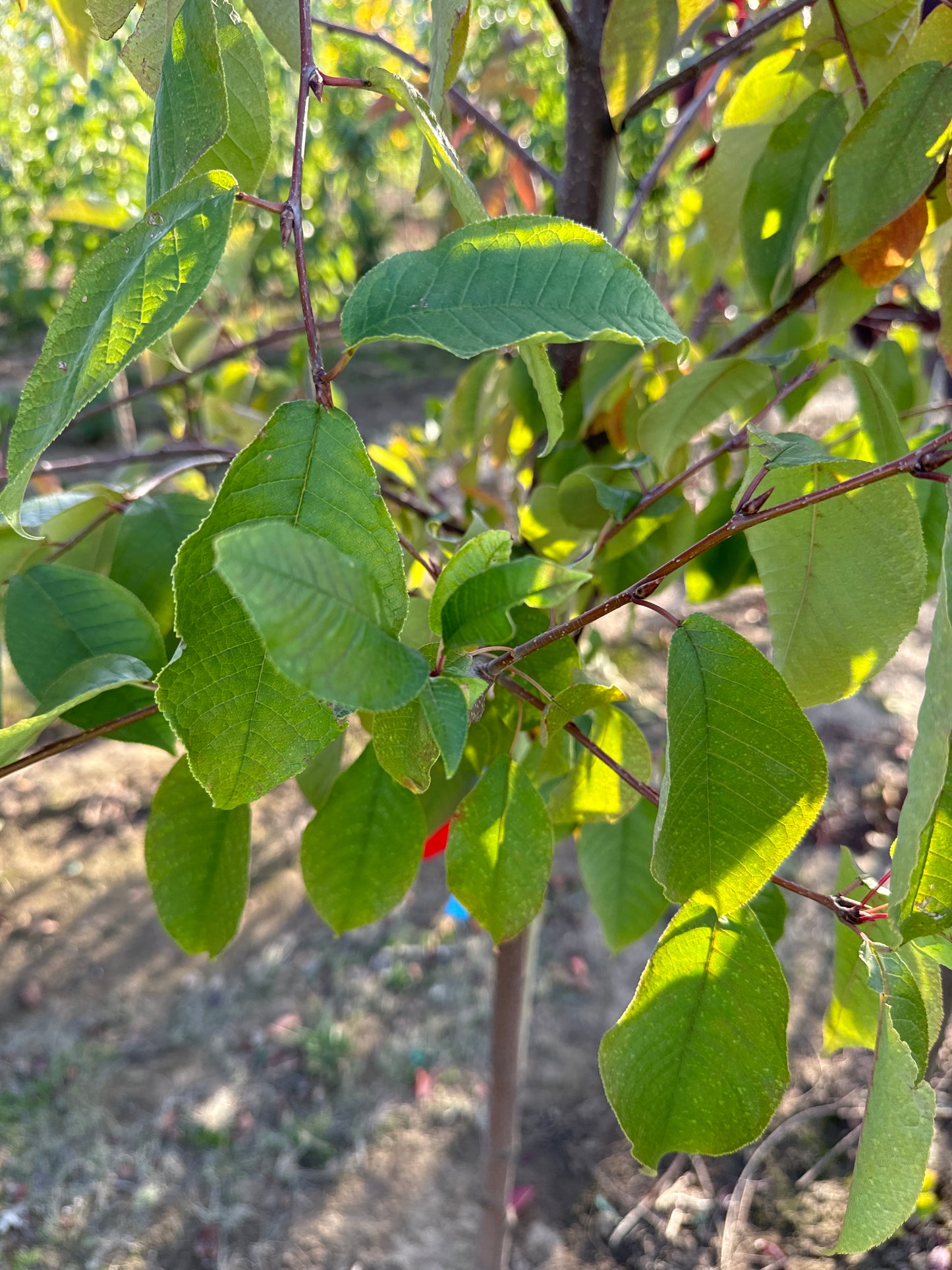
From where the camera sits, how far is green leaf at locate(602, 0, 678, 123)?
0.64 meters

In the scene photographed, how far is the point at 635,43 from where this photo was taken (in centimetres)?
66

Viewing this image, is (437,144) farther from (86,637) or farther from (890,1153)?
(890,1153)

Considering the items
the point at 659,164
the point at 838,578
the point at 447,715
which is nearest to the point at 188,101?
the point at 447,715

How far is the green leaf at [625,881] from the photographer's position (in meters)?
0.71

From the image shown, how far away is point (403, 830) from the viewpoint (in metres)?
0.56

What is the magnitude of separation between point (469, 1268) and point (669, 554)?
4.00 feet

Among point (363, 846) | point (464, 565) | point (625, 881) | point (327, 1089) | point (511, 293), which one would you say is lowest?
point (327, 1089)

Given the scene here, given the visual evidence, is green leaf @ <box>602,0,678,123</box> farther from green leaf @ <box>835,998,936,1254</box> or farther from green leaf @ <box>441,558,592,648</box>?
green leaf @ <box>835,998,936,1254</box>

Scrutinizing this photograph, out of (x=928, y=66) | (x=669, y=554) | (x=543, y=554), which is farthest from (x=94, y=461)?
(x=928, y=66)

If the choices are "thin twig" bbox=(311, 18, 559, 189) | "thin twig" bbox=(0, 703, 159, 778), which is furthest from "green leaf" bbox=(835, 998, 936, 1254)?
"thin twig" bbox=(311, 18, 559, 189)

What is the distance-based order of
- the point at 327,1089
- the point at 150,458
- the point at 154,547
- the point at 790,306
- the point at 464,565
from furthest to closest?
the point at 327,1089
the point at 150,458
the point at 790,306
the point at 154,547
the point at 464,565

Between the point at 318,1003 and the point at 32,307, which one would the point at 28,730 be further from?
the point at 32,307

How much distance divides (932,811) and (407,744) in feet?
0.65

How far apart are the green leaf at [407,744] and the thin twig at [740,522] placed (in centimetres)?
5
